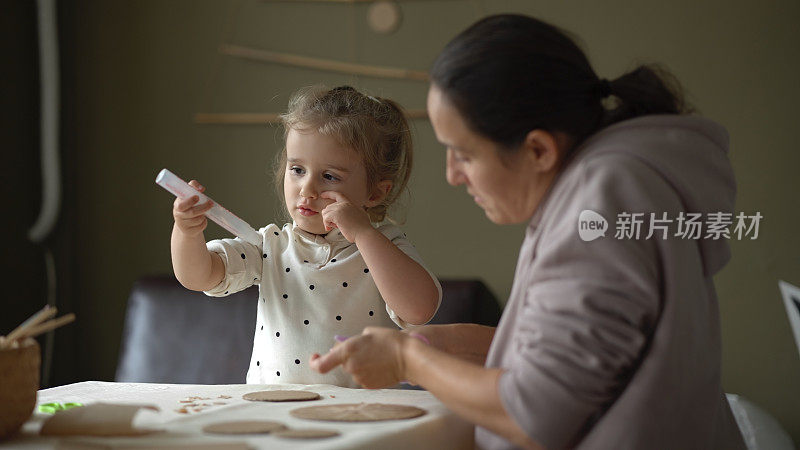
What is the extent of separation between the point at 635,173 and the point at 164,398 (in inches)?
26.0

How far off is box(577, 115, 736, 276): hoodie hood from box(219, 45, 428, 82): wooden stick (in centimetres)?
146

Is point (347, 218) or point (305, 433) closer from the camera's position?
point (305, 433)

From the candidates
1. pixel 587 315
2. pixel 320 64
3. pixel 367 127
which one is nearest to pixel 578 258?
pixel 587 315

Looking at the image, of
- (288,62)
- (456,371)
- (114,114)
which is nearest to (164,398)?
(456,371)

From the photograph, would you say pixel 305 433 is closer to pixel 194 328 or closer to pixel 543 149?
pixel 543 149

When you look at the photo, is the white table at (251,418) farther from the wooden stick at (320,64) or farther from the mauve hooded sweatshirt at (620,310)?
the wooden stick at (320,64)

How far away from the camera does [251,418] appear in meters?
0.90

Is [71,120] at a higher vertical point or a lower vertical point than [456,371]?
higher

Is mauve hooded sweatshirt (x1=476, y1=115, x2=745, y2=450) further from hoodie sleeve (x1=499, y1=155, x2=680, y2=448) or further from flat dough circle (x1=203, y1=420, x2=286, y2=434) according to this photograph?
flat dough circle (x1=203, y1=420, x2=286, y2=434)

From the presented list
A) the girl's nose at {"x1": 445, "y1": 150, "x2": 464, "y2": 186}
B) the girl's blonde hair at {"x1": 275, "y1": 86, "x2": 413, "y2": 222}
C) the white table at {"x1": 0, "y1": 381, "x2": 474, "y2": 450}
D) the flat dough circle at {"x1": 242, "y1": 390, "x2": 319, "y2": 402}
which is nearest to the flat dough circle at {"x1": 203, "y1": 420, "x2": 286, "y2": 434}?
the white table at {"x1": 0, "y1": 381, "x2": 474, "y2": 450}

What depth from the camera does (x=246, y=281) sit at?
152cm

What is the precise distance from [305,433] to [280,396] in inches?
9.9

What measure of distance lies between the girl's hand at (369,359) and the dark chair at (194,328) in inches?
41.0

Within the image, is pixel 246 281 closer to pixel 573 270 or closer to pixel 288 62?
pixel 573 270
